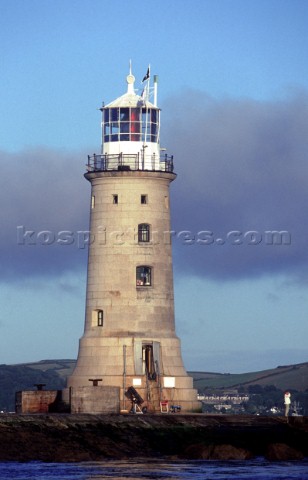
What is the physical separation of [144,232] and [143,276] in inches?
80.8

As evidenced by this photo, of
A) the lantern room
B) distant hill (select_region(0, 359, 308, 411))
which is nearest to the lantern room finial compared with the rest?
the lantern room

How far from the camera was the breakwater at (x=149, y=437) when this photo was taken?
7594 cm

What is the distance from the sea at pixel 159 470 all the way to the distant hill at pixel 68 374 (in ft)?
195

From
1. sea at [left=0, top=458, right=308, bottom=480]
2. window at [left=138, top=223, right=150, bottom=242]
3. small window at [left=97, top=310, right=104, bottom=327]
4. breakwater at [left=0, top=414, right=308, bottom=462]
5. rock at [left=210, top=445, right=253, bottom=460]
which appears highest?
window at [left=138, top=223, right=150, bottom=242]

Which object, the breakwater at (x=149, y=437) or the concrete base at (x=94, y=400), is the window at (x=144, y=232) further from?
the breakwater at (x=149, y=437)

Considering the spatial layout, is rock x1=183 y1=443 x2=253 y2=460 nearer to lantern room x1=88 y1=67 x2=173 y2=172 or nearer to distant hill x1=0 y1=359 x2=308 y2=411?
lantern room x1=88 y1=67 x2=173 y2=172

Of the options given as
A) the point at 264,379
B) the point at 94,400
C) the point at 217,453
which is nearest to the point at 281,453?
the point at 217,453

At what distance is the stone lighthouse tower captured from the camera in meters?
83.8

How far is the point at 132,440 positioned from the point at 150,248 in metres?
11.1

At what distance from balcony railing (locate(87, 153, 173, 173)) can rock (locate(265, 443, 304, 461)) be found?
1607 cm

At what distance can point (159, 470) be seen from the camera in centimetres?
7069

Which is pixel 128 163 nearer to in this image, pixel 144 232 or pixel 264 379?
pixel 144 232

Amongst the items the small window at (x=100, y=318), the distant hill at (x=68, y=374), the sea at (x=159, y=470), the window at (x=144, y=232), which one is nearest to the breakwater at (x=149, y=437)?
the sea at (x=159, y=470)

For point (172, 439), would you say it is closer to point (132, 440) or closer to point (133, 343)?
point (132, 440)
